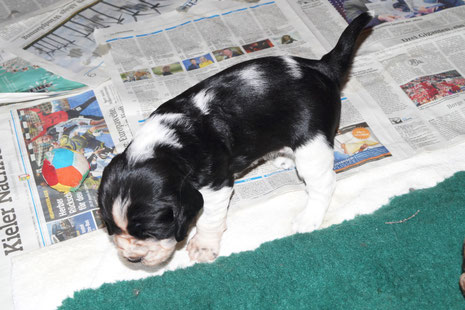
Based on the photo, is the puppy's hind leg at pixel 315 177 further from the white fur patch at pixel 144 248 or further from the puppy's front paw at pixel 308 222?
the white fur patch at pixel 144 248

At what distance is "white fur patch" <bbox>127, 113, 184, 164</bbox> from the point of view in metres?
1.89

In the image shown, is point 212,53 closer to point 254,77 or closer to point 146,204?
point 254,77

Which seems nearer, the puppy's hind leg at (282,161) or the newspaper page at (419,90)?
the puppy's hind leg at (282,161)

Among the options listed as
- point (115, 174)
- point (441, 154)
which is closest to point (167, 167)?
point (115, 174)

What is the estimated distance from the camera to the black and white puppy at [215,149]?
5.97ft

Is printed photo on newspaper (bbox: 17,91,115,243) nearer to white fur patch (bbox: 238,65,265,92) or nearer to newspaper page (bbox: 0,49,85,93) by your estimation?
newspaper page (bbox: 0,49,85,93)

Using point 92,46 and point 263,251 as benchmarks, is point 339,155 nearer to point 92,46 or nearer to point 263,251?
point 263,251

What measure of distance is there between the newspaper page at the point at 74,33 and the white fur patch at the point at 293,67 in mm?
1271

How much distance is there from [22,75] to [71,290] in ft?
4.94

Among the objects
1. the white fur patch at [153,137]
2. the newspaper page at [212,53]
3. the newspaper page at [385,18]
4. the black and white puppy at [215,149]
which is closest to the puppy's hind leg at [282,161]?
the newspaper page at [212,53]

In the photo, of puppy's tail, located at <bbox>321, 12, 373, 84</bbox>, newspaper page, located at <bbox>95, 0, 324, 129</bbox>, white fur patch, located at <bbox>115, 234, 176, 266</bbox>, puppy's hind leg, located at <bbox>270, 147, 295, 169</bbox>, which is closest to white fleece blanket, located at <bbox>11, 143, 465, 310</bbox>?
puppy's hind leg, located at <bbox>270, 147, 295, 169</bbox>

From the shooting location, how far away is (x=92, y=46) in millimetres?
3307

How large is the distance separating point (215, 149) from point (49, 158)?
978mm

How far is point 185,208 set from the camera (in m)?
1.86
